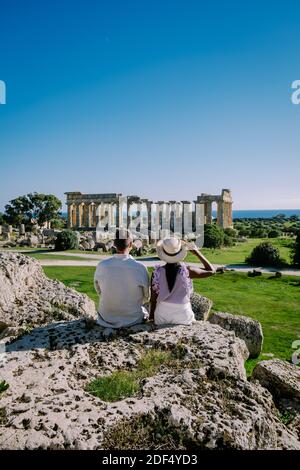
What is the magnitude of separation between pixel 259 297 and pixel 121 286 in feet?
41.7

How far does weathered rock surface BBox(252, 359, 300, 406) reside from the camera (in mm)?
5684

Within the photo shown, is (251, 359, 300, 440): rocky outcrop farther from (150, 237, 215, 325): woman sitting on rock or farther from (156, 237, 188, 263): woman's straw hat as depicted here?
(156, 237, 188, 263): woman's straw hat

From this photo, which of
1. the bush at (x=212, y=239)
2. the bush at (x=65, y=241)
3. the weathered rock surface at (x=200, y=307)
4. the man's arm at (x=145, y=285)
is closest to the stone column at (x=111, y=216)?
the bush at (x=212, y=239)

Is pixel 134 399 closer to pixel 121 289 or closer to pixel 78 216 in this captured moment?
pixel 121 289

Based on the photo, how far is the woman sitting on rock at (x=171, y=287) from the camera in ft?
17.5

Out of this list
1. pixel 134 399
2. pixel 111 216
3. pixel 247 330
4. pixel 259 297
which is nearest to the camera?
pixel 134 399

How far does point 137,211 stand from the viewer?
194ft

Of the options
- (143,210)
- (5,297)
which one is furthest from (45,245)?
(5,297)

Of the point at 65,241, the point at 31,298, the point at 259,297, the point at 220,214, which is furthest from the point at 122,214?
the point at 31,298

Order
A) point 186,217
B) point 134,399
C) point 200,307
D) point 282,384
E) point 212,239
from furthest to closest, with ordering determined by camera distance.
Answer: point 186,217, point 212,239, point 200,307, point 282,384, point 134,399

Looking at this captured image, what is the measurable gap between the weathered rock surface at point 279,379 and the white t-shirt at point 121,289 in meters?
2.10

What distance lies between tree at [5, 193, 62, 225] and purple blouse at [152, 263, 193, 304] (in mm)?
55451

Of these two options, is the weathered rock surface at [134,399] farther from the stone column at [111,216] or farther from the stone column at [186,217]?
Result: the stone column at [111,216]
